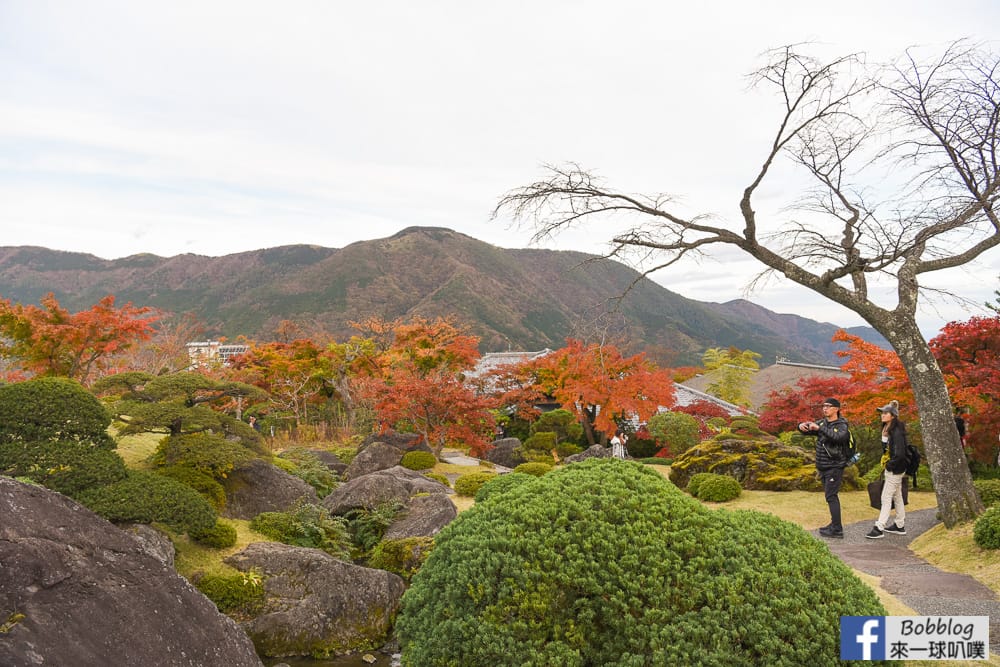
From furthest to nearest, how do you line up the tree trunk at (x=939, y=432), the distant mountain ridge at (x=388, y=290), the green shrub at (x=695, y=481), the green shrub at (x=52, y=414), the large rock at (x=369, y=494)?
1. the distant mountain ridge at (x=388, y=290)
2. the green shrub at (x=695, y=481)
3. the large rock at (x=369, y=494)
4. the tree trunk at (x=939, y=432)
5. the green shrub at (x=52, y=414)

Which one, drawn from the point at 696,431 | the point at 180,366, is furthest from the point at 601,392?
the point at 180,366

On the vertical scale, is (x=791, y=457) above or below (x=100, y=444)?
below

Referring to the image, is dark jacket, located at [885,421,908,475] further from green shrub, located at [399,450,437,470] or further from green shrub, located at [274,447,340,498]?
green shrub, located at [399,450,437,470]

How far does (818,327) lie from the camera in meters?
135

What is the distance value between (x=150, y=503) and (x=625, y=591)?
4.93 m

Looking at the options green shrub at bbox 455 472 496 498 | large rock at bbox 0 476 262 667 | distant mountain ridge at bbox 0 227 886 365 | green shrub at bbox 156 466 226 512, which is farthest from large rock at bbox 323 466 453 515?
distant mountain ridge at bbox 0 227 886 365

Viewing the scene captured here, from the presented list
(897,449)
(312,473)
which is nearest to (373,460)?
(312,473)

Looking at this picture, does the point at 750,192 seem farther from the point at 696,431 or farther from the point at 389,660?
the point at 696,431

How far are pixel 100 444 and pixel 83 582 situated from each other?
10.3ft

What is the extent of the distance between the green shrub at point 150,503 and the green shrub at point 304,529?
4.65 ft

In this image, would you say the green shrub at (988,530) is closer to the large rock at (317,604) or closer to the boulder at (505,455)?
the large rock at (317,604)

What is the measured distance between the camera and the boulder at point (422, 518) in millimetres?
8031

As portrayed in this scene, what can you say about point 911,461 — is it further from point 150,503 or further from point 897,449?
point 150,503

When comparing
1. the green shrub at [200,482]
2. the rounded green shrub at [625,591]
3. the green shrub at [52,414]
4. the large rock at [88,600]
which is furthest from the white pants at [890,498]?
the green shrub at [52,414]
